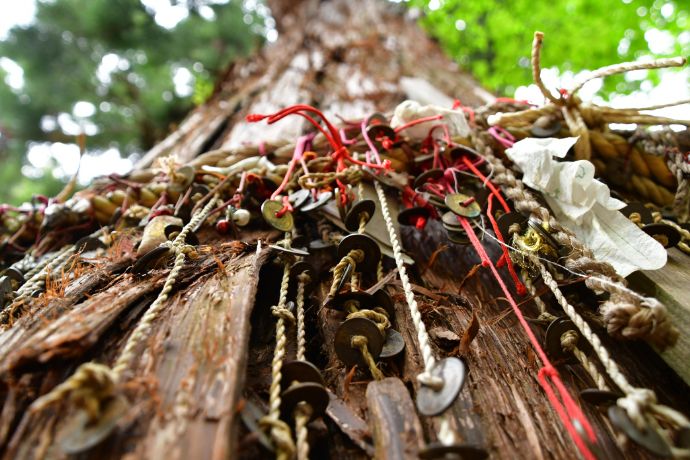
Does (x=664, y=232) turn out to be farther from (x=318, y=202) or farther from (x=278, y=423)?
(x=278, y=423)

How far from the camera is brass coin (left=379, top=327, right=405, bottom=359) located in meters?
0.84

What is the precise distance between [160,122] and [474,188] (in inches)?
181

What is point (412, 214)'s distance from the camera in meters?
1.16

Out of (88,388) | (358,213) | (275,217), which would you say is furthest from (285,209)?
(88,388)

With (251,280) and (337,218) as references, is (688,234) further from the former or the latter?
(251,280)

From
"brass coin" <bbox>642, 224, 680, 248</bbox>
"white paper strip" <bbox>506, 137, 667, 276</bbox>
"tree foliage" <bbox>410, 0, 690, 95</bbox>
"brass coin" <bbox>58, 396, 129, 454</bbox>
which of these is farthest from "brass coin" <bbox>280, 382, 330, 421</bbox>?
"tree foliage" <bbox>410, 0, 690, 95</bbox>

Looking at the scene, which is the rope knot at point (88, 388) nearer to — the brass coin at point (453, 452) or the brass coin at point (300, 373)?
the brass coin at point (300, 373)

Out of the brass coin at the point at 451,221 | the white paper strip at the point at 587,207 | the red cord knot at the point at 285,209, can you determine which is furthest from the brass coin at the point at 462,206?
the red cord knot at the point at 285,209

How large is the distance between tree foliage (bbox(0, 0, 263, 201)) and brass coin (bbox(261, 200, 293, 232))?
3.79 meters

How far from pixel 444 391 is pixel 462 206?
0.58m

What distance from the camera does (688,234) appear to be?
1.07m

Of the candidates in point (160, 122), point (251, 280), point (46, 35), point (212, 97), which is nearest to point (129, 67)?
point (160, 122)

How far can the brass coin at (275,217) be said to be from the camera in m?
1.09

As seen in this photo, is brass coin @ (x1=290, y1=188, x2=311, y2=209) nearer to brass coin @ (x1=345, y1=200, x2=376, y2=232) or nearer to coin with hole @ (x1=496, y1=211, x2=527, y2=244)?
brass coin @ (x1=345, y1=200, x2=376, y2=232)
